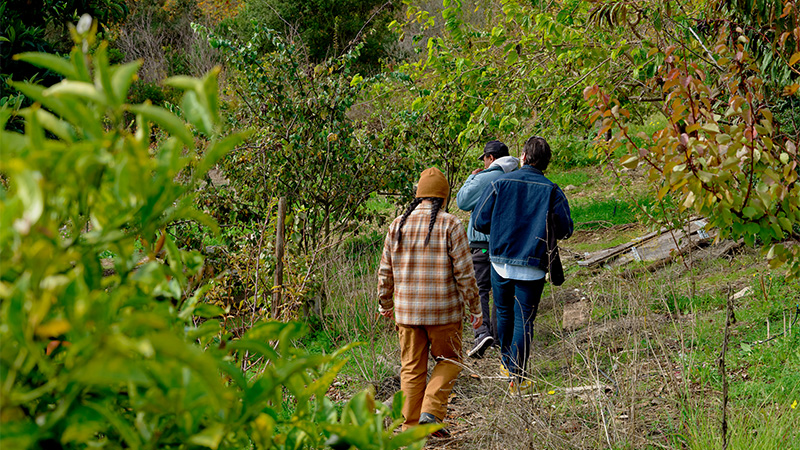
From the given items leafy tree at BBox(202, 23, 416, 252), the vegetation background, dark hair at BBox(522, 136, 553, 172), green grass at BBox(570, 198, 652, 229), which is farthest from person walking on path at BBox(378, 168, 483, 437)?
green grass at BBox(570, 198, 652, 229)

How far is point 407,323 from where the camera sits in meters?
3.98

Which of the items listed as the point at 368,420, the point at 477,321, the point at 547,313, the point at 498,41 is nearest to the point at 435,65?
the point at 498,41

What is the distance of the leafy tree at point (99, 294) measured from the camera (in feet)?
2.39

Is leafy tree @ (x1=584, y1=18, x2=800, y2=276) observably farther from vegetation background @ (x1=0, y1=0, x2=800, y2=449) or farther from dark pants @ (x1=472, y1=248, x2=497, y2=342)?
dark pants @ (x1=472, y1=248, x2=497, y2=342)

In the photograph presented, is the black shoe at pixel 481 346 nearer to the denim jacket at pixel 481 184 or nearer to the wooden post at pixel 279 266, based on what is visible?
the denim jacket at pixel 481 184

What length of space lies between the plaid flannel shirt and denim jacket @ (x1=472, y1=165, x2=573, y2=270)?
1.66 feet

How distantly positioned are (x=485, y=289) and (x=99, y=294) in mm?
5000

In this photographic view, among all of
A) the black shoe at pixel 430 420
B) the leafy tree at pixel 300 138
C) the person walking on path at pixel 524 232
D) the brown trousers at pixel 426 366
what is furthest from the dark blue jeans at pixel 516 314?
the leafy tree at pixel 300 138

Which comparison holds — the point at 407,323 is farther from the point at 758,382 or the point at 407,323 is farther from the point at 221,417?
the point at 221,417

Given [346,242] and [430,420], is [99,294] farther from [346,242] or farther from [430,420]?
[346,242]

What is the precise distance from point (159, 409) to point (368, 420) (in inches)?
15.8

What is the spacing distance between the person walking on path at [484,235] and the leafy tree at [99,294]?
4.42m

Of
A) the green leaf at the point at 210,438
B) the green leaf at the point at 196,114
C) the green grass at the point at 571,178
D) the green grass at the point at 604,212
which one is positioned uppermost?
the green leaf at the point at 196,114

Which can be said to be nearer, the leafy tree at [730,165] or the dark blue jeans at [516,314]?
the leafy tree at [730,165]
